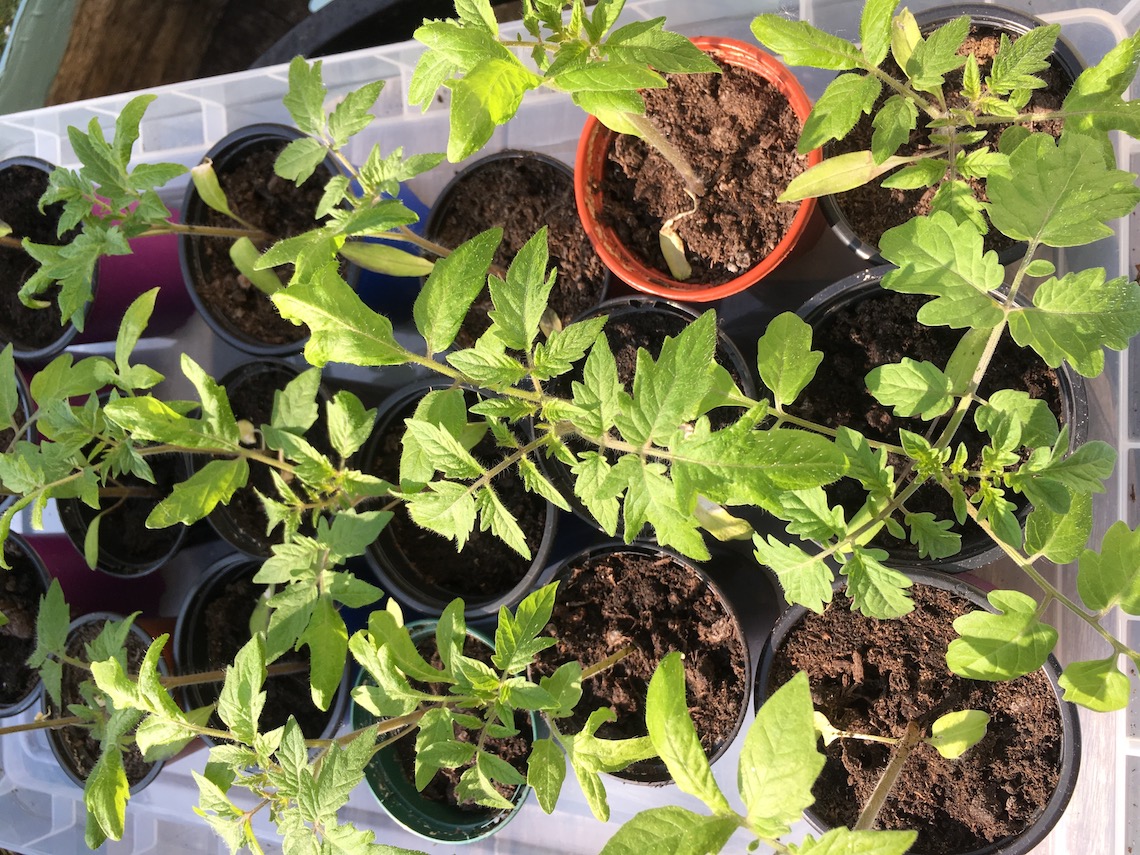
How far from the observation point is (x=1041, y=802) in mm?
1068

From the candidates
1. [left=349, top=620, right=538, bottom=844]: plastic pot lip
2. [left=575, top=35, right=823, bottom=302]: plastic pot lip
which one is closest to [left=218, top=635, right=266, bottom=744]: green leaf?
[left=349, top=620, right=538, bottom=844]: plastic pot lip

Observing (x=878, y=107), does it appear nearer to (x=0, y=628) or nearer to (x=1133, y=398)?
(x=1133, y=398)

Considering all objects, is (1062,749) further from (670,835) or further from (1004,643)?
(670,835)

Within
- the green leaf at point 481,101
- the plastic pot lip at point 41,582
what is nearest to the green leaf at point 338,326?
the green leaf at point 481,101

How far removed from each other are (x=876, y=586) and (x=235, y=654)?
1118 millimetres

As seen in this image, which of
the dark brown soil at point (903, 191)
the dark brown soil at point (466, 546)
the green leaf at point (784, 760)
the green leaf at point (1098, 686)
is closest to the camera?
the green leaf at point (784, 760)

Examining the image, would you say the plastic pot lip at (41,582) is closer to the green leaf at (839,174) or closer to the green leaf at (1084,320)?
the green leaf at (839,174)

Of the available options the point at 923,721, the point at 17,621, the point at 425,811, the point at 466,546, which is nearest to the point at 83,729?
the point at 17,621

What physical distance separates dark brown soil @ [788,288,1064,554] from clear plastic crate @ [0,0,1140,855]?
0.16 m

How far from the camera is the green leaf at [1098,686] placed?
0.81 metres

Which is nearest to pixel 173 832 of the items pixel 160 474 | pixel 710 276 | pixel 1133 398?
pixel 160 474

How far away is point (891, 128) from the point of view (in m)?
0.96

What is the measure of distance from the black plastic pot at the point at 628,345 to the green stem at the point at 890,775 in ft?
1.39

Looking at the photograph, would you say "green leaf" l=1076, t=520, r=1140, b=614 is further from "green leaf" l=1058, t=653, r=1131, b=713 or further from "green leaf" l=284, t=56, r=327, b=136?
"green leaf" l=284, t=56, r=327, b=136
